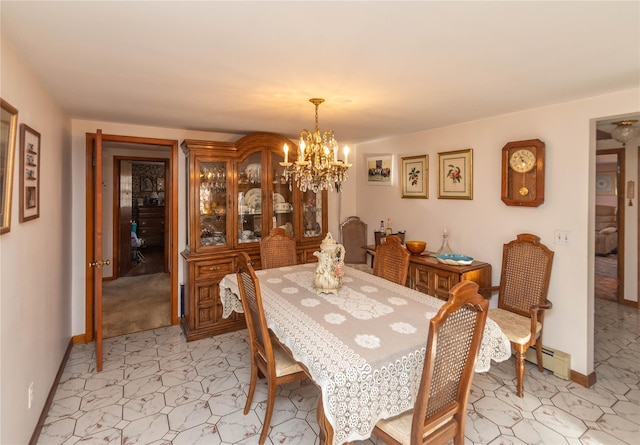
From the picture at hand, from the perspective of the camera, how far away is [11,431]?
1627mm

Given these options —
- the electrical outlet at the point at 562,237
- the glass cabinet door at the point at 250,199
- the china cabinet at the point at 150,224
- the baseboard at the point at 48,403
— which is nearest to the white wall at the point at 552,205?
the electrical outlet at the point at 562,237

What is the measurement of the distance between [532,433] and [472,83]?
2305 millimetres

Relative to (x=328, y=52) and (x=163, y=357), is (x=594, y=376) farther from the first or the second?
(x=163, y=357)

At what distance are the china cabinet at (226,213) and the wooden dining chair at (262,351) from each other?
1472 millimetres

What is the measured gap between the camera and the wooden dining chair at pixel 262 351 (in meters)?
1.93

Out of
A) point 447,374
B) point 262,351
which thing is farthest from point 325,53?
point 262,351

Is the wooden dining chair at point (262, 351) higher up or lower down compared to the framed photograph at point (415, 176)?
lower down

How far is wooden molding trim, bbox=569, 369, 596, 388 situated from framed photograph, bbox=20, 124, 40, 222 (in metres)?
3.97

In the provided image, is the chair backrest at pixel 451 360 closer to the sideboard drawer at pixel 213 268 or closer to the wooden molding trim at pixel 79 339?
the sideboard drawer at pixel 213 268

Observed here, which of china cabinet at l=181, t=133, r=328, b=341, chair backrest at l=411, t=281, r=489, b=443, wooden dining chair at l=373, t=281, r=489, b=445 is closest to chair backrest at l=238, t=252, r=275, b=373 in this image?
wooden dining chair at l=373, t=281, r=489, b=445

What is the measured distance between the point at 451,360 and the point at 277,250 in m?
2.26

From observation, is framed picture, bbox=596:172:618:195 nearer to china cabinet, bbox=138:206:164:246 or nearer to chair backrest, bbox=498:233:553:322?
chair backrest, bbox=498:233:553:322

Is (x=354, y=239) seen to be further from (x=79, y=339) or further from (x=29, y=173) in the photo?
(x=29, y=173)

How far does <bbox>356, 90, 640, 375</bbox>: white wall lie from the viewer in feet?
8.42
